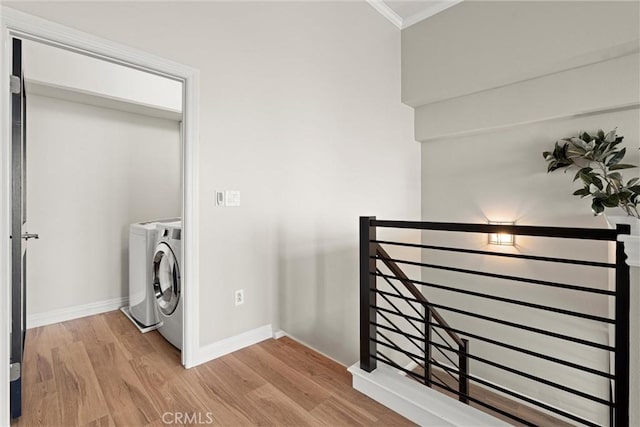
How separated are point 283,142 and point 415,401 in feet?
6.18

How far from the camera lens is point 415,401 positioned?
1.56 metres

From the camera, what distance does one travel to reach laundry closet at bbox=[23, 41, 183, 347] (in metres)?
2.85

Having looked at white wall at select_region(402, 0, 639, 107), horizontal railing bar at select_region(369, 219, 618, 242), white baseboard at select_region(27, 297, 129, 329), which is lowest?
white baseboard at select_region(27, 297, 129, 329)

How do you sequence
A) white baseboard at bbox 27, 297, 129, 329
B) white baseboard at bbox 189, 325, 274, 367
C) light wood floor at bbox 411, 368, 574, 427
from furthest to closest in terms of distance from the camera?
light wood floor at bbox 411, 368, 574, 427 → white baseboard at bbox 27, 297, 129, 329 → white baseboard at bbox 189, 325, 274, 367

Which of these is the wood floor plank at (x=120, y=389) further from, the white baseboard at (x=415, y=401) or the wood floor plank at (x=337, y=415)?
the white baseboard at (x=415, y=401)

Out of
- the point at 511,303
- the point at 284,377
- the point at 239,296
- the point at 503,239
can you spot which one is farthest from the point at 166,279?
the point at 503,239

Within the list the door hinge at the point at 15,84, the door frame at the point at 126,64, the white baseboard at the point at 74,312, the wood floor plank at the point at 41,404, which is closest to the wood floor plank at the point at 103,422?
the wood floor plank at the point at 41,404

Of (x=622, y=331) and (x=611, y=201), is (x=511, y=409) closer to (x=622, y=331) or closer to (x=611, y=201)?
(x=611, y=201)

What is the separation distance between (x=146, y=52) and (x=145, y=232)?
149cm

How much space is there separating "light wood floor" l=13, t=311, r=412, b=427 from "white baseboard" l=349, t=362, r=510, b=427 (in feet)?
0.17

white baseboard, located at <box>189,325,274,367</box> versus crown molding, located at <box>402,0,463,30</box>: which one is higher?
crown molding, located at <box>402,0,463,30</box>

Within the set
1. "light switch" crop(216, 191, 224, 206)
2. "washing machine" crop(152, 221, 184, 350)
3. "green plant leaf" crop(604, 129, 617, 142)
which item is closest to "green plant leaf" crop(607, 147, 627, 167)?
"green plant leaf" crop(604, 129, 617, 142)

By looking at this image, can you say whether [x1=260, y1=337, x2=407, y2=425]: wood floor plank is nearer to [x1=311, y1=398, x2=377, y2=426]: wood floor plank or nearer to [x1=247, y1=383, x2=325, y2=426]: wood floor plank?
[x1=311, y1=398, x2=377, y2=426]: wood floor plank

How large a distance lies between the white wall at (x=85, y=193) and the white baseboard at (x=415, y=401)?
2829 millimetres
